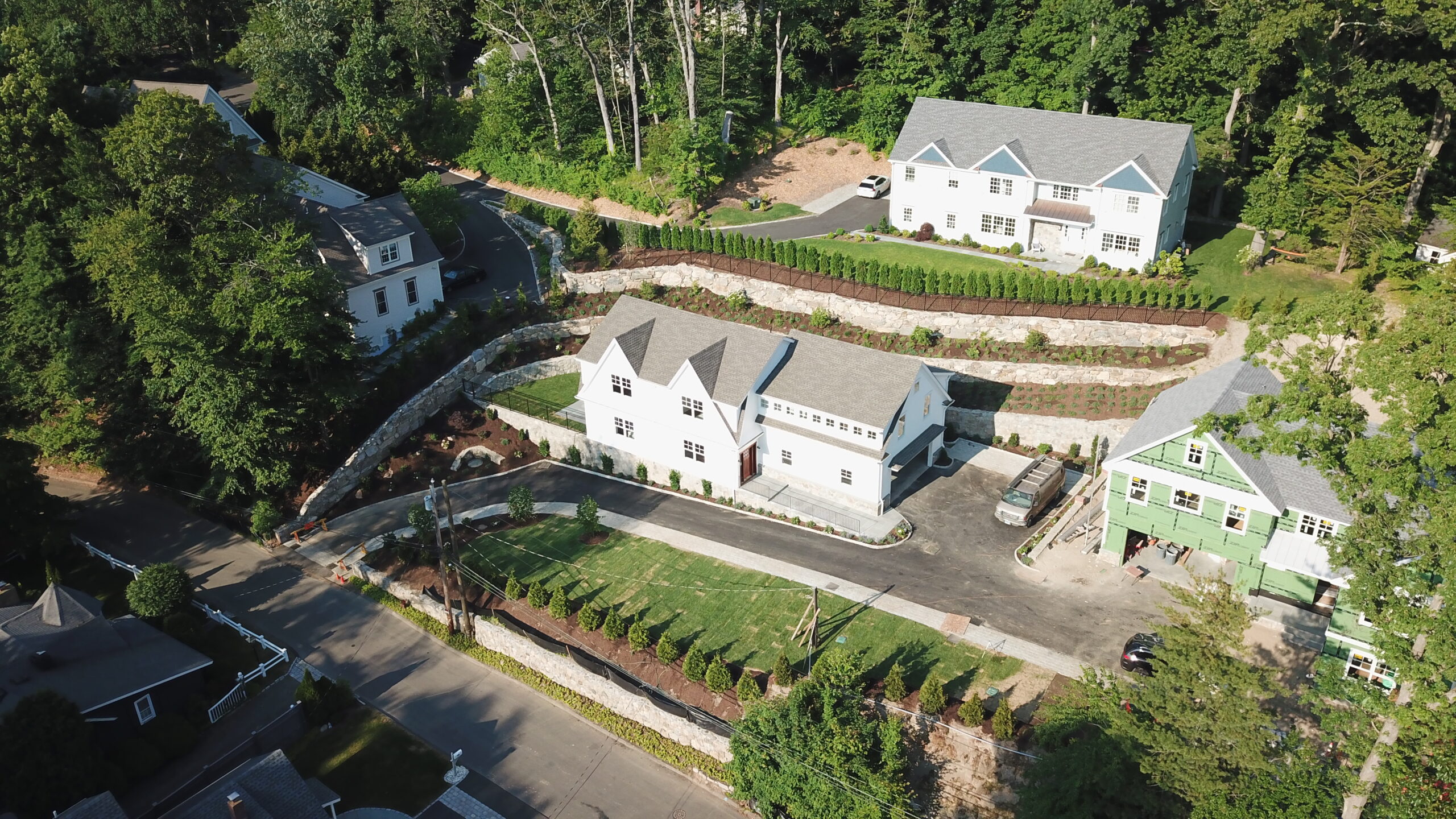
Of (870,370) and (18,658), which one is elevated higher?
(870,370)

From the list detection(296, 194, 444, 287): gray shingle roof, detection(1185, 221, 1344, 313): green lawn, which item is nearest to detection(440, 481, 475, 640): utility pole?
detection(296, 194, 444, 287): gray shingle roof

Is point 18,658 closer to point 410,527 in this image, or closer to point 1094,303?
point 410,527

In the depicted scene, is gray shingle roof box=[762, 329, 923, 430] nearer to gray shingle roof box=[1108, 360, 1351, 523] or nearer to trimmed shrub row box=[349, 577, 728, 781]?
gray shingle roof box=[1108, 360, 1351, 523]

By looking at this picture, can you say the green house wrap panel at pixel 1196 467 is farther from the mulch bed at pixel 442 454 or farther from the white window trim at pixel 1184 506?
the mulch bed at pixel 442 454

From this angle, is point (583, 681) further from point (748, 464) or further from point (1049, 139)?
point (1049, 139)

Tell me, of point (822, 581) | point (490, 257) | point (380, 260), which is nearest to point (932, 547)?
point (822, 581)

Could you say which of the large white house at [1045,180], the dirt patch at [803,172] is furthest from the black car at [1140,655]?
the dirt patch at [803,172]

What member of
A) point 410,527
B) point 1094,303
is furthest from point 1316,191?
point 410,527
